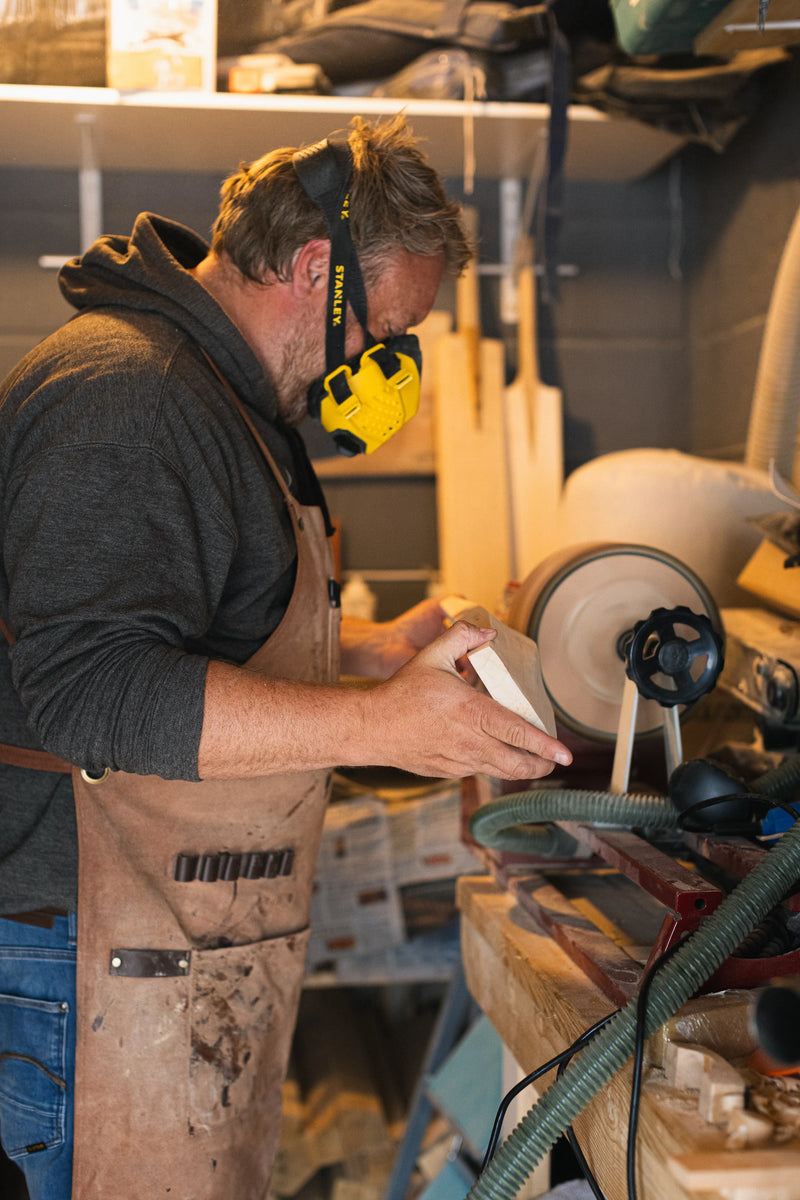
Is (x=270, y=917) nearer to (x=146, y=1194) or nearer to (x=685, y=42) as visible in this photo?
(x=146, y=1194)

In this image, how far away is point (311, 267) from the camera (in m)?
1.26

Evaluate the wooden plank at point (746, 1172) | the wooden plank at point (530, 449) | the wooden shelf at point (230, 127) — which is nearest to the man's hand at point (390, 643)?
the wooden plank at point (530, 449)

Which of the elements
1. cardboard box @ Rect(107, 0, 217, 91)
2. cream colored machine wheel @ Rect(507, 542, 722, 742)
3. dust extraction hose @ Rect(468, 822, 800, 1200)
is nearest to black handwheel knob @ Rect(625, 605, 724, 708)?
cream colored machine wheel @ Rect(507, 542, 722, 742)

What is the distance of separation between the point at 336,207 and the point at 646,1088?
1.03 metres

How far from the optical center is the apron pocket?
114 centimetres

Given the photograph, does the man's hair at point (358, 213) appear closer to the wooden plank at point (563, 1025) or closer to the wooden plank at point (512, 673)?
the wooden plank at point (512, 673)

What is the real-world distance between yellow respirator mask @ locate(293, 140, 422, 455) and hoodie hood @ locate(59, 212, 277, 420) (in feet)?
0.35

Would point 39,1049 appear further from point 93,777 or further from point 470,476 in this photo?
point 470,476

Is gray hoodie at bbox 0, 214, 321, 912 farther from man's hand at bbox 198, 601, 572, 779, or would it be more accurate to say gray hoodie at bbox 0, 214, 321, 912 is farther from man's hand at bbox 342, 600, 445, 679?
man's hand at bbox 342, 600, 445, 679

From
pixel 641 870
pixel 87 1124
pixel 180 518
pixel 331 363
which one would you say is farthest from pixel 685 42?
pixel 87 1124

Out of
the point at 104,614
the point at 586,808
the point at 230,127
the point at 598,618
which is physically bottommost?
the point at 586,808

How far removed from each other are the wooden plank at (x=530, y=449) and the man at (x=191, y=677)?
3.53 feet

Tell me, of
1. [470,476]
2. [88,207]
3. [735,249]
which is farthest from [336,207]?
[735,249]

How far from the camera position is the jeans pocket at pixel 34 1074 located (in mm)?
1142
